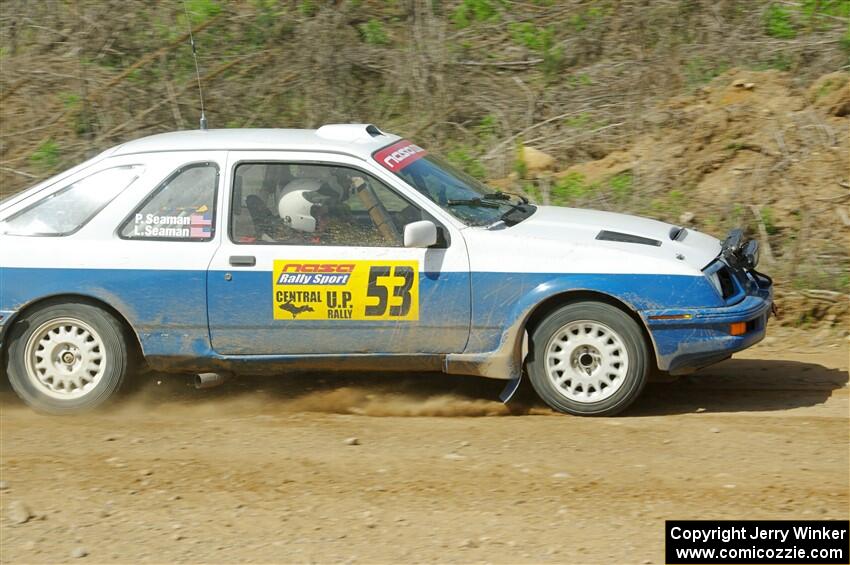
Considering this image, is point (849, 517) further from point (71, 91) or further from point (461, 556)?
point (71, 91)

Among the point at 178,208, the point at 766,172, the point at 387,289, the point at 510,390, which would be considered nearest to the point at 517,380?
the point at 510,390

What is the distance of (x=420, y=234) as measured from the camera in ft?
20.9

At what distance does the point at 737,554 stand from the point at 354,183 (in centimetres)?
319

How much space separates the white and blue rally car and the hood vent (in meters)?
0.02

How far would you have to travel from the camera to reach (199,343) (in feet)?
22.1

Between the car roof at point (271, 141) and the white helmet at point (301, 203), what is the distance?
0.75 feet

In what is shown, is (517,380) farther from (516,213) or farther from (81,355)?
(81,355)

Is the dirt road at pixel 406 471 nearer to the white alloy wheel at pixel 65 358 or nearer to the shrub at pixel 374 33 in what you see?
the white alloy wheel at pixel 65 358

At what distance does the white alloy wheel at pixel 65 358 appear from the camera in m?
6.81

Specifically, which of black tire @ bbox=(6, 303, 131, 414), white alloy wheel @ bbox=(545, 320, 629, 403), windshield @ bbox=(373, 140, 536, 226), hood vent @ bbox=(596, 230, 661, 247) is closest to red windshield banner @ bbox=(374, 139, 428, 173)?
windshield @ bbox=(373, 140, 536, 226)

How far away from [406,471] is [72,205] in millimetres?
2728

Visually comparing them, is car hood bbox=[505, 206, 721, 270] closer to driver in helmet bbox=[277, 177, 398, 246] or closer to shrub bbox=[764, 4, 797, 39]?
driver in helmet bbox=[277, 177, 398, 246]

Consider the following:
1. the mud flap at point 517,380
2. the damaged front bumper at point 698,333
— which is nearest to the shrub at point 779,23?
the damaged front bumper at point 698,333

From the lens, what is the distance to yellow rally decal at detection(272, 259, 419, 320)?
649 centimetres
